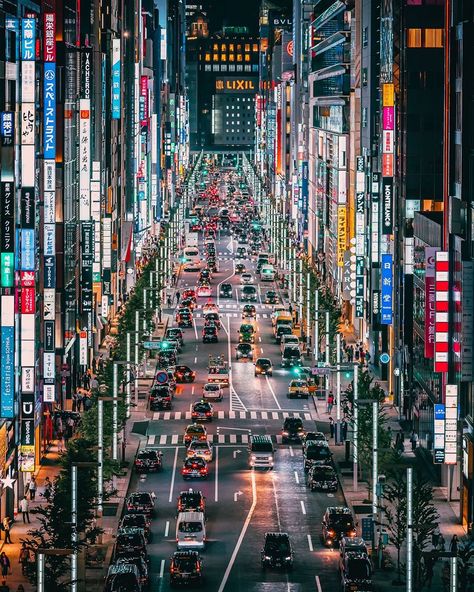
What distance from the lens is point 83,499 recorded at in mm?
80312

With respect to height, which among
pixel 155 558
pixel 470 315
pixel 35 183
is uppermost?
pixel 35 183

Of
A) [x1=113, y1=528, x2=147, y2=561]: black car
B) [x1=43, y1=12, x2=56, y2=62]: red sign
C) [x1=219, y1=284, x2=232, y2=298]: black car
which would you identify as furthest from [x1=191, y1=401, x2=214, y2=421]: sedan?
[x1=219, y1=284, x2=232, y2=298]: black car

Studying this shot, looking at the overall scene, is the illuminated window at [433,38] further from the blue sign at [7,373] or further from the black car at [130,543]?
the black car at [130,543]

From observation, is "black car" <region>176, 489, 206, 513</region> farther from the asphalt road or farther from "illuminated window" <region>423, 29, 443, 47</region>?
"illuminated window" <region>423, 29, 443, 47</region>

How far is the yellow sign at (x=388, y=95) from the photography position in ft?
409

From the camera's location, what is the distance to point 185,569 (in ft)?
251

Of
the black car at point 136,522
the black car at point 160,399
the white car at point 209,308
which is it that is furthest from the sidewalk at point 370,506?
the white car at point 209,308

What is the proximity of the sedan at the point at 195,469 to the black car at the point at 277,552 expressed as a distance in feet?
→ 66.3

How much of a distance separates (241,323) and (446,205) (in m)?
79.7

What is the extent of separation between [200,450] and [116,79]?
67.2 m

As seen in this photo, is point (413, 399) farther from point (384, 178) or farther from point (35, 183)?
point (35, 183)

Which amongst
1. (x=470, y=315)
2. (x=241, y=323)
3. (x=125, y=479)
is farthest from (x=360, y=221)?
(x=470, y=315)

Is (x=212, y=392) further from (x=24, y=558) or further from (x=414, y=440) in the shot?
(x=24, y=558)

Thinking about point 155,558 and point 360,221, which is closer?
point 155,558
